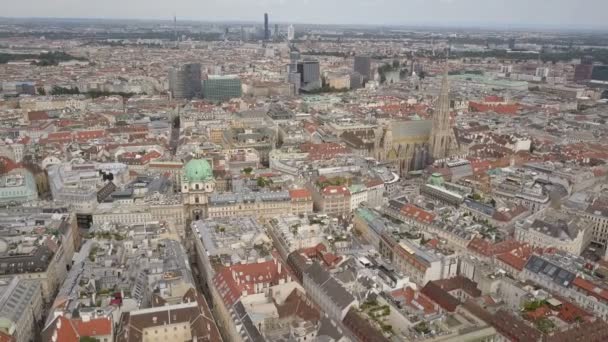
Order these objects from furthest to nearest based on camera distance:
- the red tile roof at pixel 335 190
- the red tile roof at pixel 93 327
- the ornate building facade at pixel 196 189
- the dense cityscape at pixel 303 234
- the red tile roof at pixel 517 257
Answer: the ornate building facade at pixel 196 189 → the red tile roof at pixel 335 190 → the red tile roof at pixel 517 257 → the dense cityscape at pixel 303 234 → the red tile roof at pixel 93 327

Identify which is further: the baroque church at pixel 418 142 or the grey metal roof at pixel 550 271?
the baroque church at pixel 418 142

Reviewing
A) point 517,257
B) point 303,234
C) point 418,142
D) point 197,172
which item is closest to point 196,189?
point 197,172

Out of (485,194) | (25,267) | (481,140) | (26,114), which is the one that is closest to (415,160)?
(481,140)

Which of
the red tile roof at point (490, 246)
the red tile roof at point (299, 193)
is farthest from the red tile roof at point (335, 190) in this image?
the red tile roof at point (490, 246)

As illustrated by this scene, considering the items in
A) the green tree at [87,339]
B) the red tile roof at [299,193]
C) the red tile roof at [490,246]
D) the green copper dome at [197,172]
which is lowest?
the red tile roof at [490,246]

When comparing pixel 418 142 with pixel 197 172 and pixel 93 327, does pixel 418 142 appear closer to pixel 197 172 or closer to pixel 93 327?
pixel 197 172

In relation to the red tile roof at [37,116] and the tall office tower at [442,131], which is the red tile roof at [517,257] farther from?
the red tile roof at [37,116]

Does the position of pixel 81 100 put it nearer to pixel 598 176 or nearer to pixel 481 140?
pixel 481 140

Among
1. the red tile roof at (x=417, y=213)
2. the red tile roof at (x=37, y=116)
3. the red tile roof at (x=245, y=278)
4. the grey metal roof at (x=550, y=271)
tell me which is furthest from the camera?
the red tile roof at (x=37, y=116)

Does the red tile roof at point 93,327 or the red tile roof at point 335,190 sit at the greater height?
the red tile roof at point 335,190
